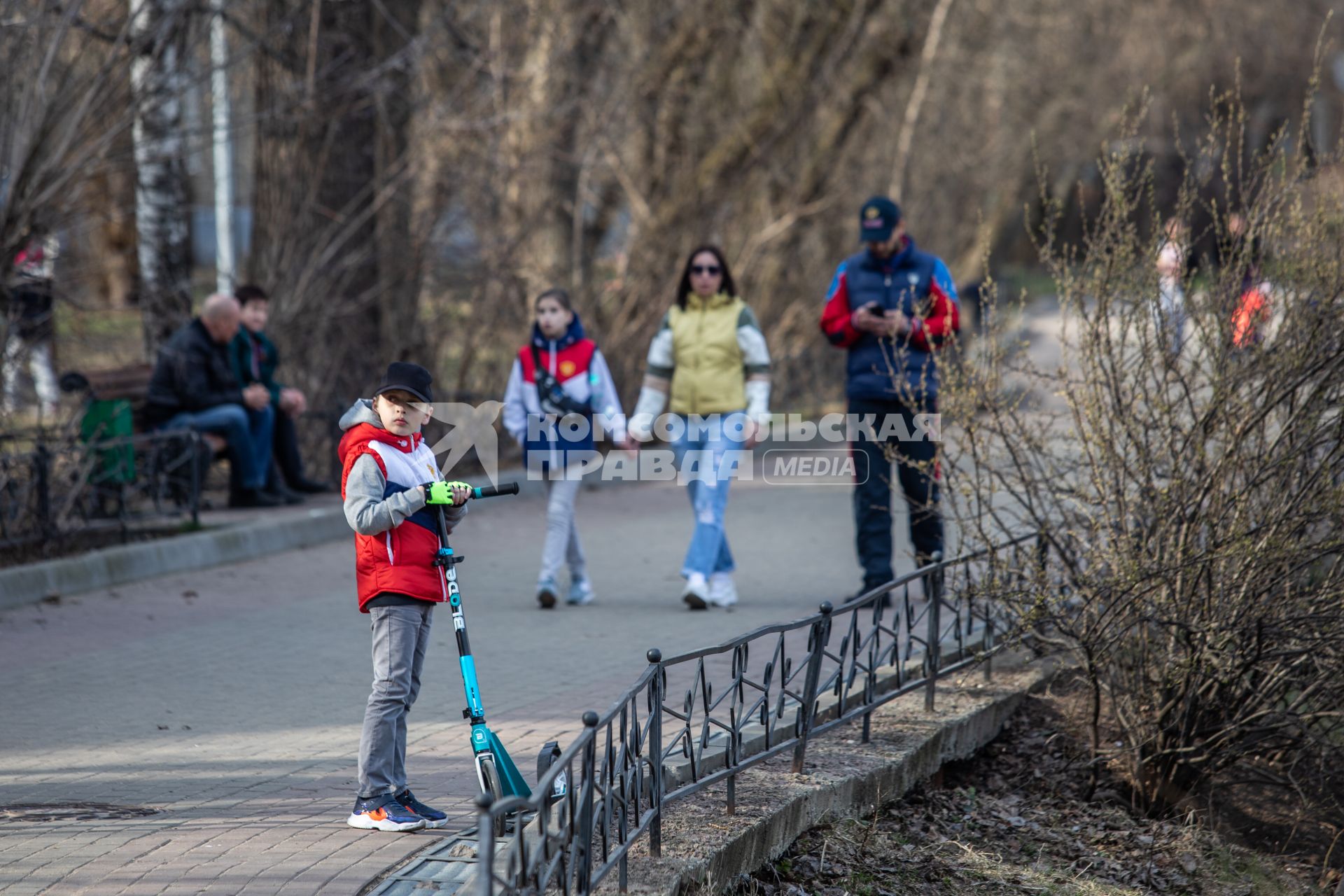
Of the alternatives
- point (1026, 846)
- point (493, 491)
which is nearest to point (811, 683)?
point (1026, 846)

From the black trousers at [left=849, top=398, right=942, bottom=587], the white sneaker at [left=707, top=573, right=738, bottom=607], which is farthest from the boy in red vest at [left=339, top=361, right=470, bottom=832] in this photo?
the white sneaker at [left=707, top=573, right=738, bottom=607]

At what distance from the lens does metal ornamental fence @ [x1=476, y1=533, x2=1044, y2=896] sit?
12.6ft

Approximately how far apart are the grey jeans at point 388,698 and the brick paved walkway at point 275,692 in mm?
191

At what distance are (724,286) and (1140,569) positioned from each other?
327cm

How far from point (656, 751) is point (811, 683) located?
1067 millimetres

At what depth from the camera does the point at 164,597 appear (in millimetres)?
8805

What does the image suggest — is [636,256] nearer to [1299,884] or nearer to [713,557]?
[713,557]

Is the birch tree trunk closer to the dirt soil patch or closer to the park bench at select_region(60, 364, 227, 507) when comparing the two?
the park bench at select_region(60, 364, 227, 507)

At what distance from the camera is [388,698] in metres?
4.82

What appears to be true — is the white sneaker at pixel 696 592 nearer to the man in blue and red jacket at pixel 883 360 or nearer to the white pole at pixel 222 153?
the man in blue and red jacket at pixel 883 360

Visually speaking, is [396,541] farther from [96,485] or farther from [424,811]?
[96,485]

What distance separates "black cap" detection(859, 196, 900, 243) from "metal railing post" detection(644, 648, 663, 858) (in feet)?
12.5

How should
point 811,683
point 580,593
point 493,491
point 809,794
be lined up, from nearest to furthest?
point 493,491, point 809,794, point 811,683, point 580,593

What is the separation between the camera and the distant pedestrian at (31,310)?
979cm
